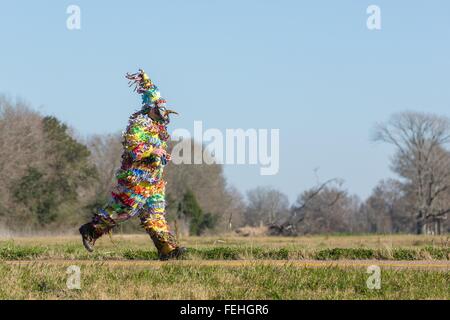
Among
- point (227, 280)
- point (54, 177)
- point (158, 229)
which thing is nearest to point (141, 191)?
point (158, 229)

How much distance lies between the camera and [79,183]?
184ft

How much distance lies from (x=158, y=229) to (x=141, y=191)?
630 mm

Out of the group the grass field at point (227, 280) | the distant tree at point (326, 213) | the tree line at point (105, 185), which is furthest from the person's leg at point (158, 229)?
the distant tree at point (326, 213)

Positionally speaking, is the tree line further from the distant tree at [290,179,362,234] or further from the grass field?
the grass field

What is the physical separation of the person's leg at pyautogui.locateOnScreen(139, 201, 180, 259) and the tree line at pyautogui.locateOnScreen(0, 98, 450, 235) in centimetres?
2033

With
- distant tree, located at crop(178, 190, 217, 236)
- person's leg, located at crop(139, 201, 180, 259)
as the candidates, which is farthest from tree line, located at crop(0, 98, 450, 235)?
person's leg, located at crop(139, 201, 180, 259)

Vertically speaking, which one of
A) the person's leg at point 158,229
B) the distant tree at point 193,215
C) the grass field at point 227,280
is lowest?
the grass field at point 227,280

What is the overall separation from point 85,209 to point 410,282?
148 feet

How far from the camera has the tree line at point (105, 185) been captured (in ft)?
166

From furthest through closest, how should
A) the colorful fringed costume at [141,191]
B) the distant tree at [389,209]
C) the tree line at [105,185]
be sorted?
1. the distant tree at [389,209]
2. the tree line at [105,185]
3. the colorful fringed costume at [141,191]

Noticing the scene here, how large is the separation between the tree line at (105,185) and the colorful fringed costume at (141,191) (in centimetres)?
2034

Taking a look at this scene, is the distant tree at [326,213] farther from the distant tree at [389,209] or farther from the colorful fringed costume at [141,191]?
the colorful fringed costume at [141,191]

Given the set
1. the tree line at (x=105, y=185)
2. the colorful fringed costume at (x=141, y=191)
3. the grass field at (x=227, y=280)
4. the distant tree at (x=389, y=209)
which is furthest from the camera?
the distant tree at (x=389, y=209)
